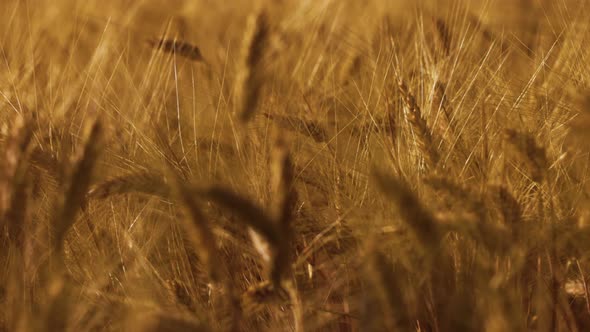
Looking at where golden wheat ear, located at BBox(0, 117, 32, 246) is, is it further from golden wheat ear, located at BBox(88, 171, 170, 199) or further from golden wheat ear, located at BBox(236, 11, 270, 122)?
golden wheat ear, located at BBox(236, 11, 270, 122)

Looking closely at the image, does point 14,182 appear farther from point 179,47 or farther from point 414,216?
point 179,47

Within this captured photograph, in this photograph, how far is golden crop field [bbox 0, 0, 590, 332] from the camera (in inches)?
21.2

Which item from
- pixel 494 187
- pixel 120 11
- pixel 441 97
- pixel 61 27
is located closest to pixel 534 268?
pixel 494 187

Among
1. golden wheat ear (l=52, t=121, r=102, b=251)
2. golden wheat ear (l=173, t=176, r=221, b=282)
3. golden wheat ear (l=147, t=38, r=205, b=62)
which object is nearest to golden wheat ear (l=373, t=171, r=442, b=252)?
golden wheat ear (l=173, t=176, r=221, b=282)

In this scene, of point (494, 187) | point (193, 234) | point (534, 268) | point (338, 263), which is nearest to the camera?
point (193, 234)

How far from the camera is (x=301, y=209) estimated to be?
908 millimetres

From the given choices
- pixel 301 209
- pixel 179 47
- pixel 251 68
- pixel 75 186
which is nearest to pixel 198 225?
pixel 75 186

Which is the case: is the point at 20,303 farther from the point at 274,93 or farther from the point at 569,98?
the point at 569,98

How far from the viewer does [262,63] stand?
794 mm

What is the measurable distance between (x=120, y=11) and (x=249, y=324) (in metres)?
1.60

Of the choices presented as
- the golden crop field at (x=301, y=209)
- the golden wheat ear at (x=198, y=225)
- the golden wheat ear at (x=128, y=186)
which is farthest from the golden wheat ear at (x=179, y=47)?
the golden wheat ear at (x=198, y=225)

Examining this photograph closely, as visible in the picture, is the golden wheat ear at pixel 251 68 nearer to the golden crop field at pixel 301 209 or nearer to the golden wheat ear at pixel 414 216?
the golden crop field at pixel 301 209

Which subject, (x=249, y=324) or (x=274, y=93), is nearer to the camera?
(x=249, y=324)

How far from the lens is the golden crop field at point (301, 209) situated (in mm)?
539
